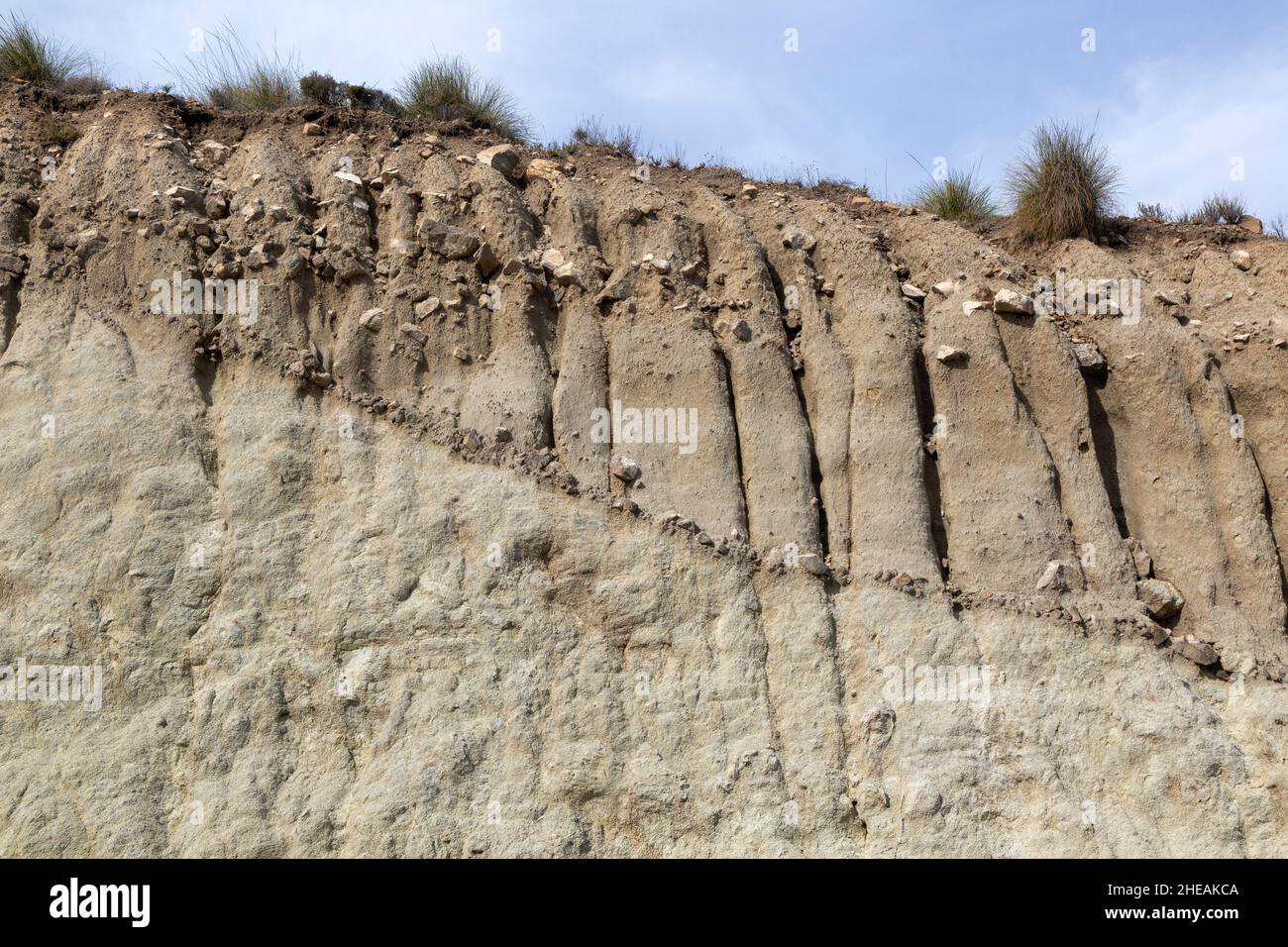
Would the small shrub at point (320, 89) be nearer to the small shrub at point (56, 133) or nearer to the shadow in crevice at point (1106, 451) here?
the small shrub at point (56, 133)

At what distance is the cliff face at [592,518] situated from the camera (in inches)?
298

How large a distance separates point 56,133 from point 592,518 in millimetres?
5951

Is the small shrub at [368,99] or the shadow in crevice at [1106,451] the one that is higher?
the small shrub at [368,99]

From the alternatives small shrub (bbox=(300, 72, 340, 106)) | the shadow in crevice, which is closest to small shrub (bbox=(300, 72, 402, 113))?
small shrub (bbox=(300, 72, 340, 106))

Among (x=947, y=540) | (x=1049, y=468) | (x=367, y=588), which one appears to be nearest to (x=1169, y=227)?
(x=1049, y=468)

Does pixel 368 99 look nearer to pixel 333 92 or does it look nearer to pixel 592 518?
pixel 333 92

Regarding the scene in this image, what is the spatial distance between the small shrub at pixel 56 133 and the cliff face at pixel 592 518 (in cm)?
10

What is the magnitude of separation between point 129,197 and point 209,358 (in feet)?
5.91

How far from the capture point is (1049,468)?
30.2 feet

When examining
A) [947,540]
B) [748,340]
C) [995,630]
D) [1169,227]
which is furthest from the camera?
[1169,227]

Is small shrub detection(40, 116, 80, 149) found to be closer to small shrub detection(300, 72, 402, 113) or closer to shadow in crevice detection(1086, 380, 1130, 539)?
small shrub detection(300, 72, 402, 113)

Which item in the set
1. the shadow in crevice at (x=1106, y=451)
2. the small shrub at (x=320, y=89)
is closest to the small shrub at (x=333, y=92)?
the small shrub at (x=320, y=89)

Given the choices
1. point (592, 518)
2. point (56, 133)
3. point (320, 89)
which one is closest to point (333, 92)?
point (320, 89)

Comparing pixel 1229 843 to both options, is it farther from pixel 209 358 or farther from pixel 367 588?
pixel 209 358
